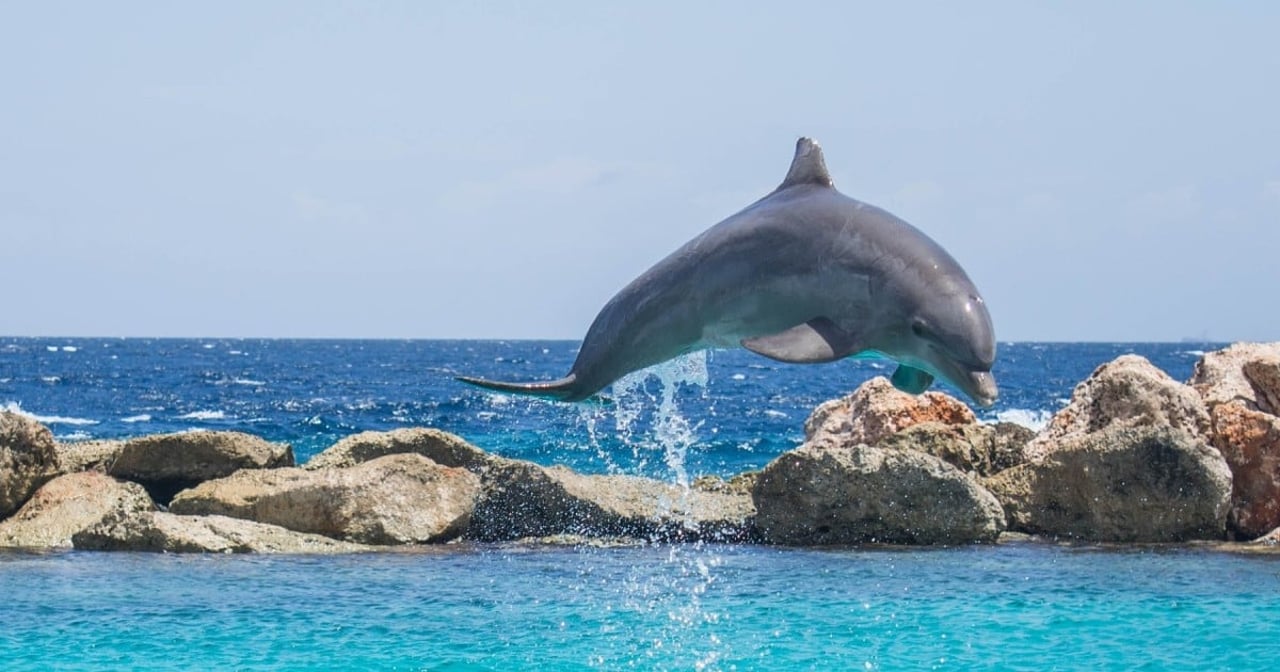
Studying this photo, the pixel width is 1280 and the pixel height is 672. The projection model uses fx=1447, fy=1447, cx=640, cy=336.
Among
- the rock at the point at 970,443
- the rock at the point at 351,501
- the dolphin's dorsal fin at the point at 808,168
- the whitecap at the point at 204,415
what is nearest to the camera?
the dolphin's dorsal fin at the point at 808,168

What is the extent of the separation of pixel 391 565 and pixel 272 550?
117 centimetres

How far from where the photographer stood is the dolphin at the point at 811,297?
17.2 ft

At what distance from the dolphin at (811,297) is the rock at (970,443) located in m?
8.61

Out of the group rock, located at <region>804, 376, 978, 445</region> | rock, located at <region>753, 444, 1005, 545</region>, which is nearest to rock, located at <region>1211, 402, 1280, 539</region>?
rock, located at <region>753, 444, 1005, 545</region>

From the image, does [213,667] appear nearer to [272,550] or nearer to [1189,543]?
[272,550]

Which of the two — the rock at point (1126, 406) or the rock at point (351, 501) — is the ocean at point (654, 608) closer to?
the rock at point (351, 501)

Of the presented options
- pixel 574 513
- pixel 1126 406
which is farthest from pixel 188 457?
pixel 1126 406

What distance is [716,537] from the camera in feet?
46.8

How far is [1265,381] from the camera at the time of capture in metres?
15.8

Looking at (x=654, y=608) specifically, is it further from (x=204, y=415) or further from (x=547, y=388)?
(x=204, y=415)

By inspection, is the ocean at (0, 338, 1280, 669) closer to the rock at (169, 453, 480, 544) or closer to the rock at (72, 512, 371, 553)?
the rock at (72, 512, 371, 553)

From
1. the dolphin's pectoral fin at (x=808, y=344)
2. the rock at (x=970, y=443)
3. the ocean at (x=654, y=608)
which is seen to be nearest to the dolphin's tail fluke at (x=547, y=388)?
the ocean at (x=654, y=608)

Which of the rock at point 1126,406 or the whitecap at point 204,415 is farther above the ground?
the rock at point 1126,406

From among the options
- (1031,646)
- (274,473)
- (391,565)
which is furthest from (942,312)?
(274,473)
